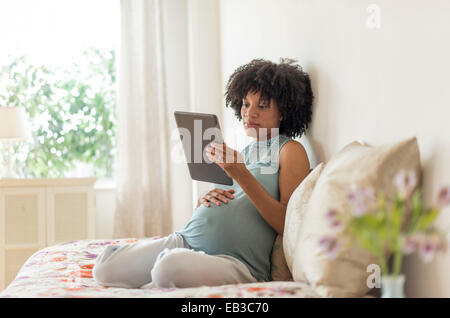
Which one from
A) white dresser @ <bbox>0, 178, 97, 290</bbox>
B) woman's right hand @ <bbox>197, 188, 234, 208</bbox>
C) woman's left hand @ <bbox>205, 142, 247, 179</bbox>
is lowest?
white dresser @ <bbox>0, 178, 97, 290</bbox>

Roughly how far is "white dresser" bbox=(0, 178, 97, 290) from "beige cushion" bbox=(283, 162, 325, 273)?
91.3 inches

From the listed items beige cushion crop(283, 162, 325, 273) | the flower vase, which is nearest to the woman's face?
beige cushion crop(283, 162, 325, 273)

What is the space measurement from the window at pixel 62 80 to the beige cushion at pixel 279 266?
2.61 m

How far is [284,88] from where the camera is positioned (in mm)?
1961

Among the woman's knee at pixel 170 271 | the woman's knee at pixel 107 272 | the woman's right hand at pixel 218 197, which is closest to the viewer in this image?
the woman's knee at pixel 170 271

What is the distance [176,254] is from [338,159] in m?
0.47

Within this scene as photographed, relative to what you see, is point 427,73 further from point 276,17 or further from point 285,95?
point 276,17

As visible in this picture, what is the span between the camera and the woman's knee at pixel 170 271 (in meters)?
1.45

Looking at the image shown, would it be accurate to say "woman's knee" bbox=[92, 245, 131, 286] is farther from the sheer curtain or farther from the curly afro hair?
the sheer curtain

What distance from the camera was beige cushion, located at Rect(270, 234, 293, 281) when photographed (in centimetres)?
165

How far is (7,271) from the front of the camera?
3.60m

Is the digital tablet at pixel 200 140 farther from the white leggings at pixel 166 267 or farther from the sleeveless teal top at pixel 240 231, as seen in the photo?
the white leggings at pixel 166 267

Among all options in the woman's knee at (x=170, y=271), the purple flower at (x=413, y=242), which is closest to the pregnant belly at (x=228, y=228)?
the woman's knee at (x=170, y=271)

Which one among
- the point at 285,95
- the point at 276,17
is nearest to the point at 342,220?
the point at 285,95
